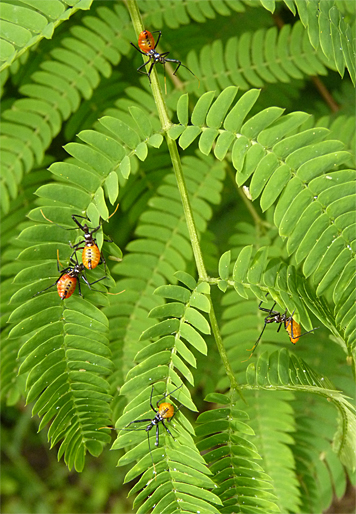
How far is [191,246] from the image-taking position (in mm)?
2865

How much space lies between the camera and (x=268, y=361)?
2131mm

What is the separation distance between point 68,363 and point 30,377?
0.17 m

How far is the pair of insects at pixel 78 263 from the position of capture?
1871mm

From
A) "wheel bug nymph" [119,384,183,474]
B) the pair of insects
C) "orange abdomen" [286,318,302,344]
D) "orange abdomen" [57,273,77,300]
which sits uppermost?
the pair of insects

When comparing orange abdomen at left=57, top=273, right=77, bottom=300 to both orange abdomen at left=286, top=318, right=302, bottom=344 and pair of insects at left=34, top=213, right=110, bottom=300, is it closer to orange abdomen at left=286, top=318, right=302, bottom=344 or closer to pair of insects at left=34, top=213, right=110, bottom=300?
pair of insects at left=34, top=213, right=110, bottom=300

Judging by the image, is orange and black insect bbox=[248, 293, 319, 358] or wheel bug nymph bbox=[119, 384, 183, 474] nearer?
wheel bug nymph bbox=[119, 384, 183, 474]

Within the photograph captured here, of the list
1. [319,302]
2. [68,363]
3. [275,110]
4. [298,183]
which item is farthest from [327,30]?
[68,363]

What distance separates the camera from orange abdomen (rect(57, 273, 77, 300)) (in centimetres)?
187

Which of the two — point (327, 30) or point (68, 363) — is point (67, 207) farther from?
point (327, 30)

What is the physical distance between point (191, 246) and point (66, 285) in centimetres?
116

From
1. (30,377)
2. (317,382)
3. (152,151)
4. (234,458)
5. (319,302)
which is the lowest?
(234,458)

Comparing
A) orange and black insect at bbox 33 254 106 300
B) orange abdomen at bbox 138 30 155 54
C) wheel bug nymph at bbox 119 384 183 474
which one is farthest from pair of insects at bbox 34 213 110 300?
orange abdomen at bbox 138 30 155 54

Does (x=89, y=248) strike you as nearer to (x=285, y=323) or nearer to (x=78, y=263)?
(x=78, y=263)

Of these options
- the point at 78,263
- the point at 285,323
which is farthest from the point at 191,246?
the point at 78,263
